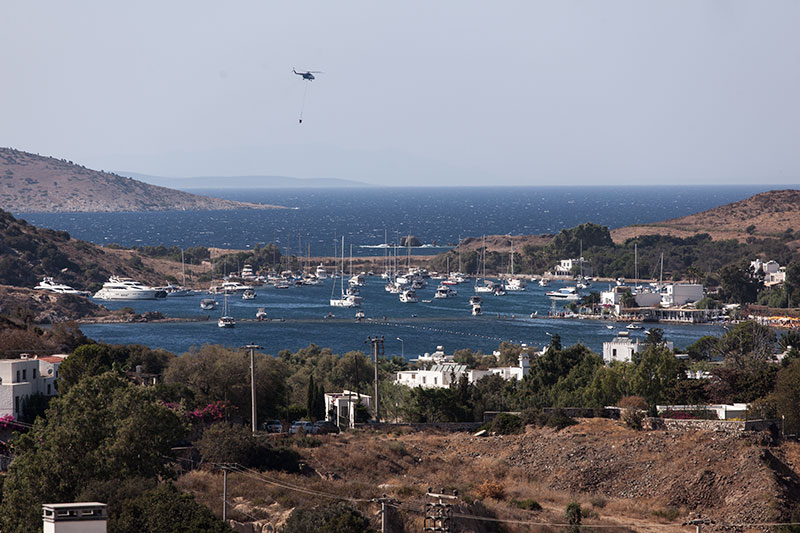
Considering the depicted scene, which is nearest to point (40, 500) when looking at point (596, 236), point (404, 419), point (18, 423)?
point (18, 423)

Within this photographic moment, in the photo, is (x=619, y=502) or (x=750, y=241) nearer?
(x=619, y=502)

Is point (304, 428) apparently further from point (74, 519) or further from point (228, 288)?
point (228, 288)

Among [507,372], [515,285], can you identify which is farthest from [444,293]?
[507,372]

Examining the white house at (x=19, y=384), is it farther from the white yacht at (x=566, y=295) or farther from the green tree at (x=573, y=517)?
the white yacht at (x=566, y=295)

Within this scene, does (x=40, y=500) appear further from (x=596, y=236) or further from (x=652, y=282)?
(x=596, y=236)

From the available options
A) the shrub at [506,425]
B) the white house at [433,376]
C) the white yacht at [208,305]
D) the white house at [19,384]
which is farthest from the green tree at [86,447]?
the white yacht at [208,305]

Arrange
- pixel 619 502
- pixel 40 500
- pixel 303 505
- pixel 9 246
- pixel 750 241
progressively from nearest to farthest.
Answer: pixel 40 500 → pixel 303 505 → pixel 619 502 → pixel 9 246 → pixel 750 241
